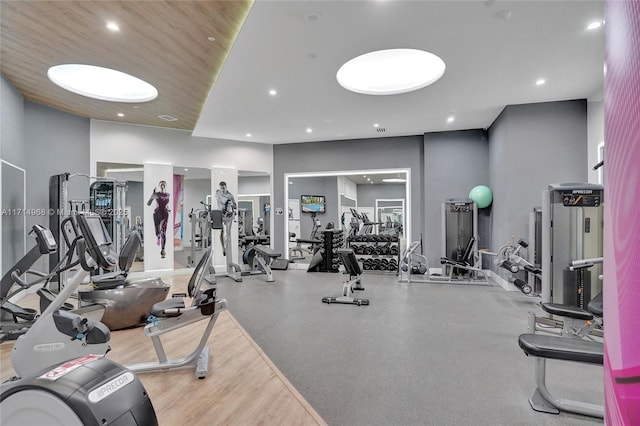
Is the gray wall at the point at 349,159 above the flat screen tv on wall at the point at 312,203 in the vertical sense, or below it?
above

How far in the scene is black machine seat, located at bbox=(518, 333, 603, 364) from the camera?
1.87 m

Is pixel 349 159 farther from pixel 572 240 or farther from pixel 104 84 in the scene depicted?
pixel 104 84

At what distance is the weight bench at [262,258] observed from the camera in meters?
6.37

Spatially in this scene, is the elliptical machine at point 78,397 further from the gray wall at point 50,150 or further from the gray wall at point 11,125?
the gray wall at point 50,150

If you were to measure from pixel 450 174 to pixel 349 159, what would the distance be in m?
2.48

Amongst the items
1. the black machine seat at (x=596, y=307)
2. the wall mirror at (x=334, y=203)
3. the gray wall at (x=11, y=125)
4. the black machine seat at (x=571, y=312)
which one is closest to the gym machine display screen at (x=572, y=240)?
the black machine seat at (x=571, y=312)

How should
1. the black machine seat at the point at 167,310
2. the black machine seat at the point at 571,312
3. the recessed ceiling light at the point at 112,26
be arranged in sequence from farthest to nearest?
the recessed ceiling light at the point at 112,26 < the black machine seat at the point at 571,312 < the black machine seat at the point at 167,310

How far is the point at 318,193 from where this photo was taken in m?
9.12

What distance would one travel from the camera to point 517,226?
5.56 m

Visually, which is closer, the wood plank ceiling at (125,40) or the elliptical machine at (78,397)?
the elliptical machine at (78,397)

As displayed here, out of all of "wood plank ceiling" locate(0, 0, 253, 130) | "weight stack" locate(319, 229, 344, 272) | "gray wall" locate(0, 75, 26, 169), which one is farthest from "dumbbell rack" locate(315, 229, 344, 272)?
"gray wall" locate(0, 75, 26, 169)

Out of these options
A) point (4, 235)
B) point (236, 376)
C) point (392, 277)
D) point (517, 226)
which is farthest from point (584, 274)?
point (4, 235)

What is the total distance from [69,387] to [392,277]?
20.3 ft

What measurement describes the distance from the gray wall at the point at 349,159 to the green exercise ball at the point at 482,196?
1298 mm
